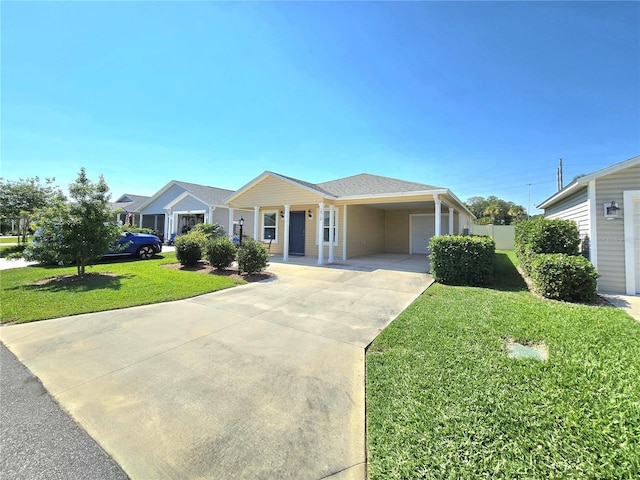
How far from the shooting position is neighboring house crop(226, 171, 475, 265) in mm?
11375

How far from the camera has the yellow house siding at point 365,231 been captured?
13.5 metres

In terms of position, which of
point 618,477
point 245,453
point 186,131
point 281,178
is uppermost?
point 186,131

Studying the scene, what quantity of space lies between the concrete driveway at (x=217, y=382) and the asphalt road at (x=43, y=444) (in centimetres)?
7

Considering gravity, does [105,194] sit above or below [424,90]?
below

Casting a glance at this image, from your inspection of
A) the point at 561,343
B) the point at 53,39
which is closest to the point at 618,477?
the point at 561,343

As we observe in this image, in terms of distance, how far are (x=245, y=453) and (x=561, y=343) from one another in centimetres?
396

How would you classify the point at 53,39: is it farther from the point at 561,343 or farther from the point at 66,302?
the point at 561,343

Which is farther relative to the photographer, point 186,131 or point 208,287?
point 186,131

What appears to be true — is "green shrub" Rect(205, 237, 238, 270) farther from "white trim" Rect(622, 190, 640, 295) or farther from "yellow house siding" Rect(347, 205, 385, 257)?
"white trim" Rect(622, 190, 640, 295)

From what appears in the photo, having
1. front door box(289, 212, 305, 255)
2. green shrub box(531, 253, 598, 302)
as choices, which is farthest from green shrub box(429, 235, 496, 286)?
front door box(289, 212, 305, 255)

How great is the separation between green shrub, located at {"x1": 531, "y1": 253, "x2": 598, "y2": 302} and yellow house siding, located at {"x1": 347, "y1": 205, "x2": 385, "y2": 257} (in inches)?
321

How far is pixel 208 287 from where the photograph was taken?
7.15 meters

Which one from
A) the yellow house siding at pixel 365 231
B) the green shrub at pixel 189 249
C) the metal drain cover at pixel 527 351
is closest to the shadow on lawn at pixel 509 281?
the metal drain cover at pixel 527 351

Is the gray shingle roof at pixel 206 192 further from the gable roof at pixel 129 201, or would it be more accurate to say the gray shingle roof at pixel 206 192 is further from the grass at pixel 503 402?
the grass at pixel 503 402
